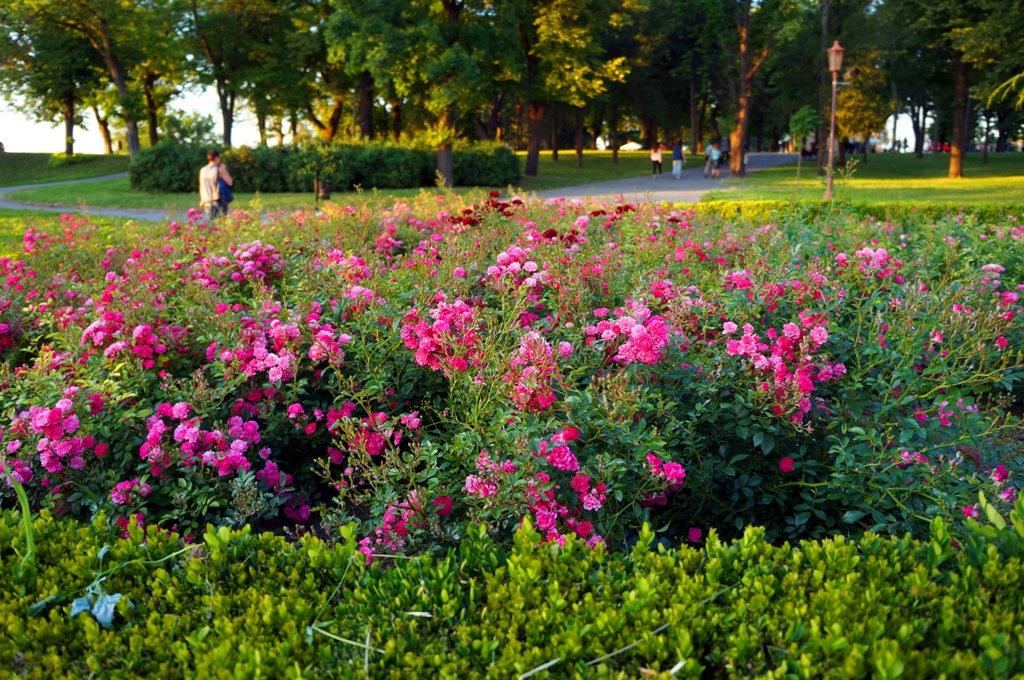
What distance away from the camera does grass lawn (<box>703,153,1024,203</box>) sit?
20312 millimetres

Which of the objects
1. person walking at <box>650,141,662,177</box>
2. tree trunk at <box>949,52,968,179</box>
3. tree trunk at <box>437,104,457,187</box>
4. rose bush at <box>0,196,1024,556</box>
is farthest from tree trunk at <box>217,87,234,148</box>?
rose bush at <box>0,196,1024,556</box>

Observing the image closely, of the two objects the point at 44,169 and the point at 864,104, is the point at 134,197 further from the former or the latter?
the point at 864,104

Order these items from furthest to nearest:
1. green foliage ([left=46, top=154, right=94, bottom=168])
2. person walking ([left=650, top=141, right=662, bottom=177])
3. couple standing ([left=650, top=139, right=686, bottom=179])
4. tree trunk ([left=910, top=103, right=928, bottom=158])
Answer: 1. tree trunk ([left=910, top=103, right=928, bottom=158])
2. green foliage ([left=46, top=154, right=94, bottom=168])
3. person walking ([left=650, top=141, right=662, bottom=177])
4. couple standing ([left=650, top=139, right=686, bottom=179])

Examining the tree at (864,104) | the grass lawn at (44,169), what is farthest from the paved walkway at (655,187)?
the grass lawn at (44,169)

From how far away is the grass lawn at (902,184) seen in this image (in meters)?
20.3

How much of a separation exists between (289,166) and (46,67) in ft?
67.9

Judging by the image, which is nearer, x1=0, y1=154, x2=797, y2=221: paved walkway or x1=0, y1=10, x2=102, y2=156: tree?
x1=0, y1=154, x2=797, y2=221: paved walkway

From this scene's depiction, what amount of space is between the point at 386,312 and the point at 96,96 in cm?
3949

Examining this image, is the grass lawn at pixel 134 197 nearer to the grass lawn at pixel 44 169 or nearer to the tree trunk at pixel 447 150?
the tree trunk at pixel 447 150

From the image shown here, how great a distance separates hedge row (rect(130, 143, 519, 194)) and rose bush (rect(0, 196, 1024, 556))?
67.4 feet

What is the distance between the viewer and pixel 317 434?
3.71m

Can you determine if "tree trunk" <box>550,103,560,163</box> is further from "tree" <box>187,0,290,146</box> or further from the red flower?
the red flower

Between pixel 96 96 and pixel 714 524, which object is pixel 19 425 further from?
pixel 96 96

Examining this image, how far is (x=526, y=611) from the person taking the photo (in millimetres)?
1854
